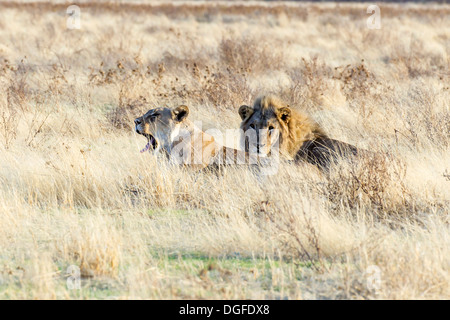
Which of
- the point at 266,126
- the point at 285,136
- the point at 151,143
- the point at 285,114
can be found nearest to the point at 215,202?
the point at 266,126

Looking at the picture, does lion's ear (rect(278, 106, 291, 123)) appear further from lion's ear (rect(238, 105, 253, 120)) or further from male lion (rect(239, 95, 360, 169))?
lion's ear (rect(238, 105, 253, 120))

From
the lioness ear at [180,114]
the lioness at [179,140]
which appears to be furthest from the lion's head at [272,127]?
the lioness ear at [180,114]

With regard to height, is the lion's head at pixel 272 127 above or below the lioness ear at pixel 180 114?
below

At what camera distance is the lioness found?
734 centimetres

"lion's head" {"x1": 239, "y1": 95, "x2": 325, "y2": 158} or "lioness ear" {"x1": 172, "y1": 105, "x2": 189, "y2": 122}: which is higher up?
"lioness ear" {"x1": 172, "y1": 105, "x2": 189, "y2": 122}

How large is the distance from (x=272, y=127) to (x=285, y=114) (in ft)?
0.70

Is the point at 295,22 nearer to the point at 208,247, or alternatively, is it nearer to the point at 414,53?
the point at 414,53

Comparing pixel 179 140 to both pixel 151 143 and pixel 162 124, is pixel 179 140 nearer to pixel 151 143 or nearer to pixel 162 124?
pixel 162 124

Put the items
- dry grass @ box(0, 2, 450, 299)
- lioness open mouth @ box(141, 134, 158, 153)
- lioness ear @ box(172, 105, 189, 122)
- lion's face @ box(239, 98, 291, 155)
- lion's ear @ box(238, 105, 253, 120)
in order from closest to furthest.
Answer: dry grass @ box(0, 2, 450, 299)
lion's face @ box(239, 98, 291, 155)
lion's ear @ box(238, 105, 253, 120)
lioness ear @ box(172, 105, 189, 122)
lioness open mouth @ box(141, 134, 158, 153)

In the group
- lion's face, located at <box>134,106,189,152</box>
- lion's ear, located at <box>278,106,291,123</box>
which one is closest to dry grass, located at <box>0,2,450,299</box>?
lion's face, located at <box>134,106,189,152</box>

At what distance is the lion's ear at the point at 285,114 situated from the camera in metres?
7.04

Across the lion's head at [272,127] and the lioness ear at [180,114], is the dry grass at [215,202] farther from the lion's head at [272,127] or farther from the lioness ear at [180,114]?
the lioness ear at [180,114]
